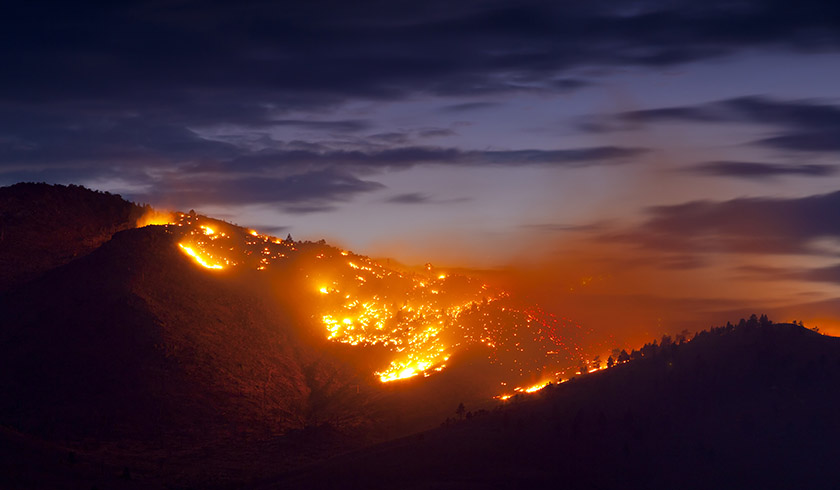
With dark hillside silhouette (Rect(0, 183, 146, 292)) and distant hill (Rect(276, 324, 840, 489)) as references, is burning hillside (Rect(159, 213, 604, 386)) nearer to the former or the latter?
dark hillside silhouette (Rect(0, 183, 146, 292))

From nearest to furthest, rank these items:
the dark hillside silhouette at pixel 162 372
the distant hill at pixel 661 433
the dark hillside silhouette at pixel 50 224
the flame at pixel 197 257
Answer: the distant hill at pixel 661 433
the dark hillside silhouette at pixel 162 372
the dark hillside silhouette at pixel 50 224
the flame at pixel 197 257

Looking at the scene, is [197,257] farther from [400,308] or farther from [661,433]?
[661,433]

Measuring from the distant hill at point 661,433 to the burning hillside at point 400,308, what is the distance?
21.6m

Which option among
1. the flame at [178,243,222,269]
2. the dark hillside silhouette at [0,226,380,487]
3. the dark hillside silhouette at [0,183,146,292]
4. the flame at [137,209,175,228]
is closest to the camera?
the dark hillside silhouette at [0,226,380,487]

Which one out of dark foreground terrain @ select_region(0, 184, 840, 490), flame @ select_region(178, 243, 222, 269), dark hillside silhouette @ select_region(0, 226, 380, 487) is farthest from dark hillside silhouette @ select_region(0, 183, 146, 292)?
flame @ select_region(178, 243, 222, 269)

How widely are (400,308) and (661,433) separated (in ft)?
160

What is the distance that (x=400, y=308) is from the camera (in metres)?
117

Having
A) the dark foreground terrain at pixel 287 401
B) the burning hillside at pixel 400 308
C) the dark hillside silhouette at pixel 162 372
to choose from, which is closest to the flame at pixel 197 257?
the burning hillside at pixel 400 308

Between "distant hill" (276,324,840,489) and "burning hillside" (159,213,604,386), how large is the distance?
21555 mm

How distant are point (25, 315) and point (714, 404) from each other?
68.2 meters

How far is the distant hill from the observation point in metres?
67.8

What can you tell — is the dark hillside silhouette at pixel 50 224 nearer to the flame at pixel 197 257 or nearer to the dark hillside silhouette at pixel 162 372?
the dark hillside silhouette at pixel 162 372

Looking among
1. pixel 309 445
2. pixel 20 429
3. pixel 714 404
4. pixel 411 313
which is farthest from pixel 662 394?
pixel 20 429

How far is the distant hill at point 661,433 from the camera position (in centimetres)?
6784
